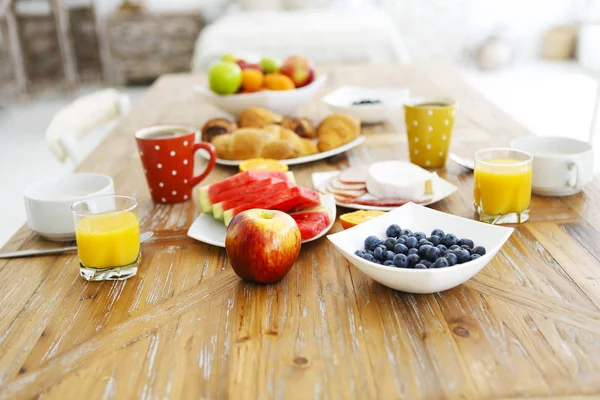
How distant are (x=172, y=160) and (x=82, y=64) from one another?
187 inches

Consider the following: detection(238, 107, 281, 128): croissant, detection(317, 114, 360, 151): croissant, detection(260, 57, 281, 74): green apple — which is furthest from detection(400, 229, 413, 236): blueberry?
detection(260, 57, 281, 74): green apple

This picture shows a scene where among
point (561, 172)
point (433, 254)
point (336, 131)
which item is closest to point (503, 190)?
point (561, 172)

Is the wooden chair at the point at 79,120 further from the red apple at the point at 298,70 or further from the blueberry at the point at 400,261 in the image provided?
the blueberry at the point at 400,261

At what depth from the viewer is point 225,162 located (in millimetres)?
1513

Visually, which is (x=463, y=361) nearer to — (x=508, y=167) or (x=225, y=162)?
(x=508, y=167)

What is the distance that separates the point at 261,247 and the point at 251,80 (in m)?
1.00

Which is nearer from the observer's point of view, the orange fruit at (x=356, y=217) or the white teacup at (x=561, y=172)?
the orange fruit at (x=356, y=217)

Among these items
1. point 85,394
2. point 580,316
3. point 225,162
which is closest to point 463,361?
point 580,316

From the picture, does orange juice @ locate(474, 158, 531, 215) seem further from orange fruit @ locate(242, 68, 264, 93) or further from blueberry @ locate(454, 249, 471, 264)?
orange fruit @ locate(242, 68, 264, 93)

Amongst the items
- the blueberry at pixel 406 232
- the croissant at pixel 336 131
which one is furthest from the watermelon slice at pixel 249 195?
the croissant at pixel 336 131

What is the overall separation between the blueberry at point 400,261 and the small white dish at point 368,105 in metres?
0.92

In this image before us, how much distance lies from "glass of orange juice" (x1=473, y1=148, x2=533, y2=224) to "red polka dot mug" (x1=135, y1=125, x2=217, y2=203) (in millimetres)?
532

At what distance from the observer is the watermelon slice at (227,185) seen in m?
1.13

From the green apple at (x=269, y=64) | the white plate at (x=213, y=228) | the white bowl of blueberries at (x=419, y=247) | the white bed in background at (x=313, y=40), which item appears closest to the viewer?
the white bowl of blueberries at (x=419, y=247)
